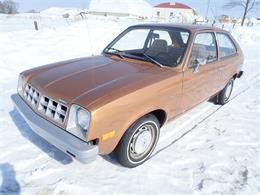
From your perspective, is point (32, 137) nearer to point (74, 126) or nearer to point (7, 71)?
point (74, 126)

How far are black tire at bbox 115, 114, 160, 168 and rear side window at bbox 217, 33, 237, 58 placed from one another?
223 cm

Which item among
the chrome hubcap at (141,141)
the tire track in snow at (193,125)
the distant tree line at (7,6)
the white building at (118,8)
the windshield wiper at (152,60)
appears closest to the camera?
the chrome hubcap at (141,141)

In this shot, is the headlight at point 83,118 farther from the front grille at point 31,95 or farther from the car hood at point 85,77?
the front grille at point 31,95

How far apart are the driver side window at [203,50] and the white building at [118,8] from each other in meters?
52.0

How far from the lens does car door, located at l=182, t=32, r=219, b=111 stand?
139 inches

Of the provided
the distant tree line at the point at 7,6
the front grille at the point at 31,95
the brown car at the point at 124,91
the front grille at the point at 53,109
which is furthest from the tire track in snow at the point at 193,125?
the distant tree line at the point at 7,6

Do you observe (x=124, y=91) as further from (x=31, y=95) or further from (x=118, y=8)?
(x=118, y=8)

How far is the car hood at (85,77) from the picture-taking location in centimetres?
268

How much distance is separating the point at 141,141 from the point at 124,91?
745 mm

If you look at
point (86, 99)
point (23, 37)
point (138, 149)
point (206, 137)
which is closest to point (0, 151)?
point (86, 99)

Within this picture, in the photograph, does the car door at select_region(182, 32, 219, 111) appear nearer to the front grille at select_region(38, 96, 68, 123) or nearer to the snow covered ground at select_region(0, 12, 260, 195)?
the snow covered ground at select_region(0, 12, 260, 195)

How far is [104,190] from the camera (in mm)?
2697

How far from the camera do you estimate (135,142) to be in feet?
9.74

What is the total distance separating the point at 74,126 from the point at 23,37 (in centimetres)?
876
